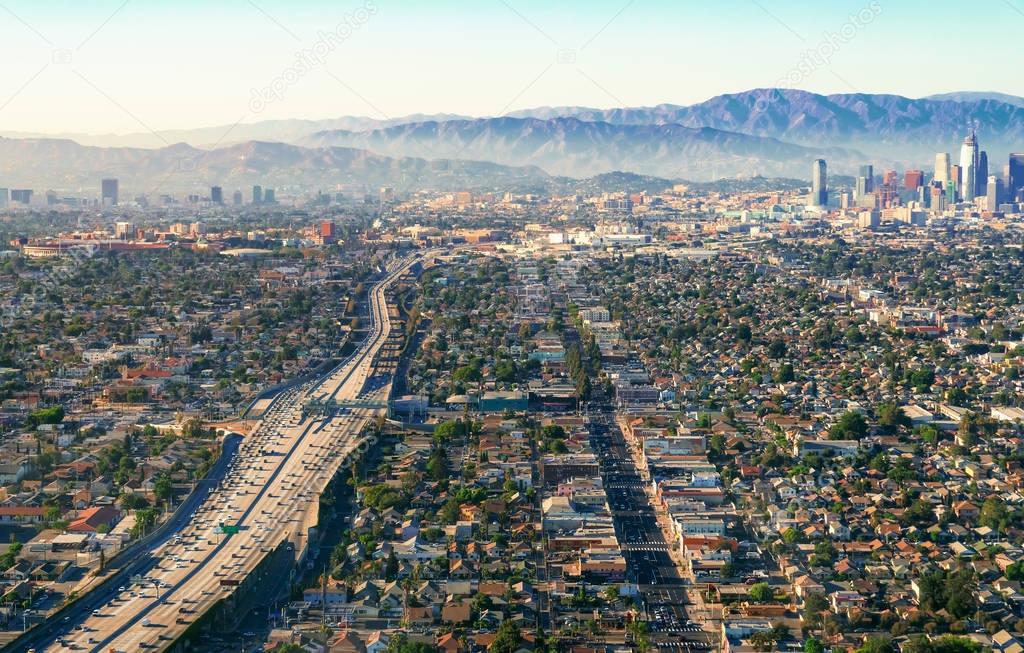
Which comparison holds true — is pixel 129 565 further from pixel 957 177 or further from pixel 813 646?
pixel 957 177

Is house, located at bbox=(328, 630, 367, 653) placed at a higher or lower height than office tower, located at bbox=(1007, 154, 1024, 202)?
lower

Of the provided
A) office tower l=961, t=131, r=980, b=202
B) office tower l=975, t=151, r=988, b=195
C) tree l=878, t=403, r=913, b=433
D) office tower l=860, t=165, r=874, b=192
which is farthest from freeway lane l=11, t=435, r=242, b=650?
office tower l=975, t=151, r=988, b=195

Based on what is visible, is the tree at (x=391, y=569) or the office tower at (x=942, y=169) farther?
the office tower at (x=942, y=169)

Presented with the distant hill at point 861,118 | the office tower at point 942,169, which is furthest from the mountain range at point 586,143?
the office tower at point 942,169

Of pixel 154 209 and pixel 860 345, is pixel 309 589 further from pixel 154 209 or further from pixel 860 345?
pixel 154 209

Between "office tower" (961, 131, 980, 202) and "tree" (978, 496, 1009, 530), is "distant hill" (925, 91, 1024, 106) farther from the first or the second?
"tree" (978, 496, 1009, 530)

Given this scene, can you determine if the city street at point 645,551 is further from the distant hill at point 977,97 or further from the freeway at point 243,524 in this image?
the distant hill at point 977,97

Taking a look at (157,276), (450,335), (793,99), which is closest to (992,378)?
(450,335)
